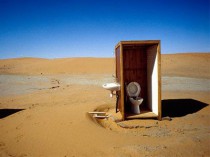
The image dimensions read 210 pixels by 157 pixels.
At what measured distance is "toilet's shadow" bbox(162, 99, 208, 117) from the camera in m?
7.68

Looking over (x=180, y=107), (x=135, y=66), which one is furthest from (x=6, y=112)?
(x=180, y=107)

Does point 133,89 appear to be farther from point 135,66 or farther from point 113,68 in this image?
point 113,68

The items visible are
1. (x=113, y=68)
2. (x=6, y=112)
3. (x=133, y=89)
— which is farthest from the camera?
(x=113, y=68)

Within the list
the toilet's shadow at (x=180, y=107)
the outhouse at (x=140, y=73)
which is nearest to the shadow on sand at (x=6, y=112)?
the outhouse at (x=140, y=73)

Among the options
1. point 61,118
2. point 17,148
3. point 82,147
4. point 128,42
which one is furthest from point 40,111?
point 128,42

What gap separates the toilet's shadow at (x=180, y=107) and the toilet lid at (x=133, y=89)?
4.63 ft

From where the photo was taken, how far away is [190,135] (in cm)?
539

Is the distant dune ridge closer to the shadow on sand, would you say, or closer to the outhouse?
the outhouse

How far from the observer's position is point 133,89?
25.3ft

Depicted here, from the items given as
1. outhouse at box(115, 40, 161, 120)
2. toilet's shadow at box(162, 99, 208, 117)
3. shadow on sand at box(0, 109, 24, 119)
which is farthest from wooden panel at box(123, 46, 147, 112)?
shadow on sand at box(0, 109, 24, 119)

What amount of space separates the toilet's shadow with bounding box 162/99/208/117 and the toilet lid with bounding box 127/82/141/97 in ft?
4.63

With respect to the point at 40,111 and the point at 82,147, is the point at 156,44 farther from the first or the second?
the point at 40,111

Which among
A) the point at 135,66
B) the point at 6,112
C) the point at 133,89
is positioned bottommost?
the point at 6,112

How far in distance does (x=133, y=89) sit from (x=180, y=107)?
258 centimetres
